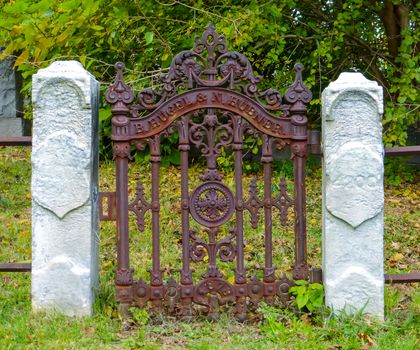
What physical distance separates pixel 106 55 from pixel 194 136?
6084mm

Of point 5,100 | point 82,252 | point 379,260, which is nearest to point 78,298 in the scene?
point 82,252

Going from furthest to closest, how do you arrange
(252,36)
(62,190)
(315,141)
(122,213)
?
1. (252,36)
2. (315,141)
3. (122,213)
4. (62,190)

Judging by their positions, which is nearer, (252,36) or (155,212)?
(155,212)

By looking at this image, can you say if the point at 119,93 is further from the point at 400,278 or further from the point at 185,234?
the point at 400,278

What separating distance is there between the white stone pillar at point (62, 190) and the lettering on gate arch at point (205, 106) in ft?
0.98

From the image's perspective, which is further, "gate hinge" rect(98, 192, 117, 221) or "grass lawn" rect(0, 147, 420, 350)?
"gate hinge" rect(98, 192, 117, 221)

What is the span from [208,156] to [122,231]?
764 millimetres

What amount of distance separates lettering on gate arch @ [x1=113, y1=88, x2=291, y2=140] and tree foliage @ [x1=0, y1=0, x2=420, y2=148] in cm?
228

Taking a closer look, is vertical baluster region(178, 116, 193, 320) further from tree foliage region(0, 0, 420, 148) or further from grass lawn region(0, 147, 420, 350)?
tree foliage region(0, 0, 420, 148)

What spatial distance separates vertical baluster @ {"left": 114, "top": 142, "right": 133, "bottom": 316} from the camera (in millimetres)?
4254

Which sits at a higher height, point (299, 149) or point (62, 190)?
point (299, 149)

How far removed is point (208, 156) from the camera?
4289 mm

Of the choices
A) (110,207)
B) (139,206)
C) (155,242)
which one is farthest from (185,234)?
(110,207)

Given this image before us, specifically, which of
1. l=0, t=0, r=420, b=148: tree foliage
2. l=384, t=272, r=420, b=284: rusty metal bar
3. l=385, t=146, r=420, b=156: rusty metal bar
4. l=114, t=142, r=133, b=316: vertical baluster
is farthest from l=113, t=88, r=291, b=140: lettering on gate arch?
l=0, t=0, r=420, b=148: tree foliage
